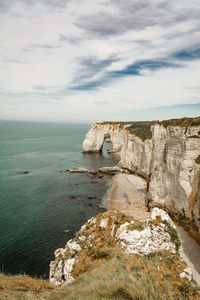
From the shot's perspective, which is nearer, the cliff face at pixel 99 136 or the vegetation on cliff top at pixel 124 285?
the vegetation on cliff top at pixel 124 285

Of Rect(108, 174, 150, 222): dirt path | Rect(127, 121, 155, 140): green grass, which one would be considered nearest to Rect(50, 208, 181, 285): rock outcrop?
Rect(108, 174, 150, 222): dirt path

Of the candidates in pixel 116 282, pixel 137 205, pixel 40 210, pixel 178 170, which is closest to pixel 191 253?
pixel 178 170

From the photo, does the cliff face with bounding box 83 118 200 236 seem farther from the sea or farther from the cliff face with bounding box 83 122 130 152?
the cliff face with bounding box 83 122 130 152

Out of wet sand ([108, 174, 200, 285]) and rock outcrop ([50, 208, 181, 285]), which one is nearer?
rock outcrop ([50, 208, 181, 285])

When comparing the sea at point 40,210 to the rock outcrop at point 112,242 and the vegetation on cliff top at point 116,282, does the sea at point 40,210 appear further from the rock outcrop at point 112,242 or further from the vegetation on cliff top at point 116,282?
the vegetation on cliff top at point 116,282

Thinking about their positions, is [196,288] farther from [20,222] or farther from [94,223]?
[20,222]

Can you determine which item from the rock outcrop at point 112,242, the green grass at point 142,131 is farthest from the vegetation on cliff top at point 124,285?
the green grass at point 142,131
